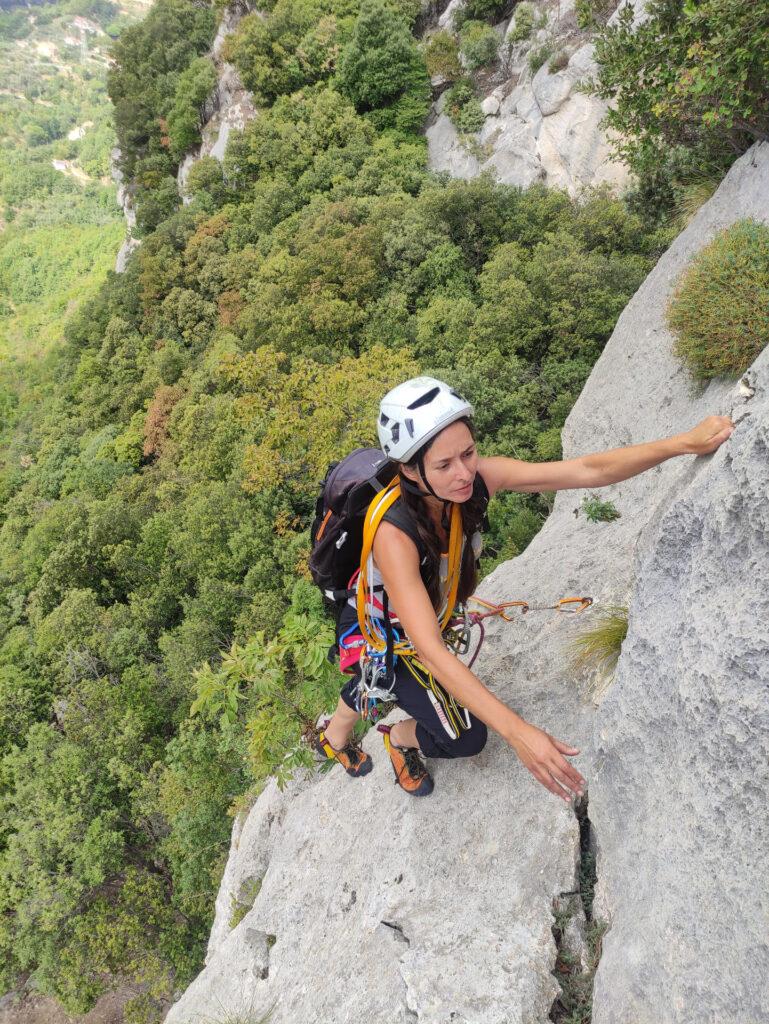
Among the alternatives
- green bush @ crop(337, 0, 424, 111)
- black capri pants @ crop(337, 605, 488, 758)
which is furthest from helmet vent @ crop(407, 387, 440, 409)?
green bush @ crop(337, 0, 424, 111)

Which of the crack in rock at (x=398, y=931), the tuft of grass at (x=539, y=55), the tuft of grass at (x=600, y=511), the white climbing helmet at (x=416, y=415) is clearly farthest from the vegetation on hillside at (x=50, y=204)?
the crack in rock at (x=398, y=931)

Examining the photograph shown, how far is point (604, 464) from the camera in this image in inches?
116

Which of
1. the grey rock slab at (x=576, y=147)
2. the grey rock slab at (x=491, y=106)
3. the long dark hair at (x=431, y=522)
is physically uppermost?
the long dark hair at (x=431, y=522)

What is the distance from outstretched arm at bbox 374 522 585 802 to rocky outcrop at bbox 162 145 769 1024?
0.54 m

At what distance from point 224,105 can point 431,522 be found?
47.7 m

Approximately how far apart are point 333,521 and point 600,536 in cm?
401

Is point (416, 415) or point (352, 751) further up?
point (416, 415)

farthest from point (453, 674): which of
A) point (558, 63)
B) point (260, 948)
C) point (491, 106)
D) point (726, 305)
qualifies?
point (491, 106)

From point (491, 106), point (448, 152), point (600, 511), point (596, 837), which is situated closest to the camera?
point (596, 837)

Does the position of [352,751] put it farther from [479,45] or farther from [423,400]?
[479,45]

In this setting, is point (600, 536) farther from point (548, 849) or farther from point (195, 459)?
point (195, 459)

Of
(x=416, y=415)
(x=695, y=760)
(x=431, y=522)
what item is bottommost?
(x=695, y=760)

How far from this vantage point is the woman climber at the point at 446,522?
261 cm

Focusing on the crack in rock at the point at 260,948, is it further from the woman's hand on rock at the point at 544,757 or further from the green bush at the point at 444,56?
the green bush at the point at 444,56
